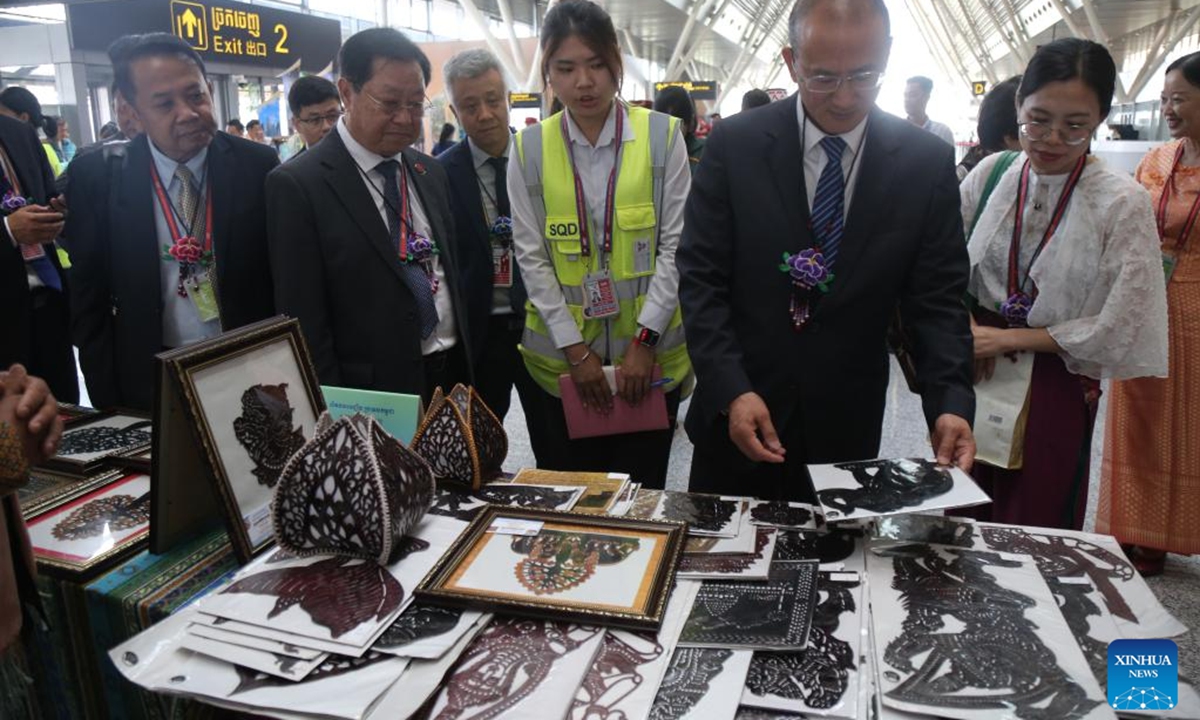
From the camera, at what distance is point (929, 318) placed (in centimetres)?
145

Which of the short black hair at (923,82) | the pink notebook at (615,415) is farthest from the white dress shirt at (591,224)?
the short black hair at (923,82)

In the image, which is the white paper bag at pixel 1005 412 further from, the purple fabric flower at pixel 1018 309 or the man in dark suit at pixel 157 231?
the man in dark suit at pixel 157 231

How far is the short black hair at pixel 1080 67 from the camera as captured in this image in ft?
5.29

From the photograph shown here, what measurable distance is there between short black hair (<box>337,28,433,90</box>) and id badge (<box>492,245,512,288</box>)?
0.69m

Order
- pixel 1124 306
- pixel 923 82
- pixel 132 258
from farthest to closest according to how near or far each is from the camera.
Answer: pixel 923 82, pixel 132 258, pixel 1124 306

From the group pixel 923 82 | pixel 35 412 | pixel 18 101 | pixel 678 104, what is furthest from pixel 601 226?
pixel 923 82

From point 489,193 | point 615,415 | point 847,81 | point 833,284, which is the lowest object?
point 615,415

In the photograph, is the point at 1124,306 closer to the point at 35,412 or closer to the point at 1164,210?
the point at 1164,210

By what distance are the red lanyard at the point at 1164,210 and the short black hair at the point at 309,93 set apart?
9.57 feet

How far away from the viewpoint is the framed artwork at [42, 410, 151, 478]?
146 centimetres

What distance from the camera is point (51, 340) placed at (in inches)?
104

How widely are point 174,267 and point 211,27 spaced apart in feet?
22.6

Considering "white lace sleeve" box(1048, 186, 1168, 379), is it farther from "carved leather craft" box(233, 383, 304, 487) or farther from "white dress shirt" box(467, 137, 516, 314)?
"carved leather craft" box(233, 383, 304, 487)

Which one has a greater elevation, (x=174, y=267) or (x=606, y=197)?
(x=606, y=197)
